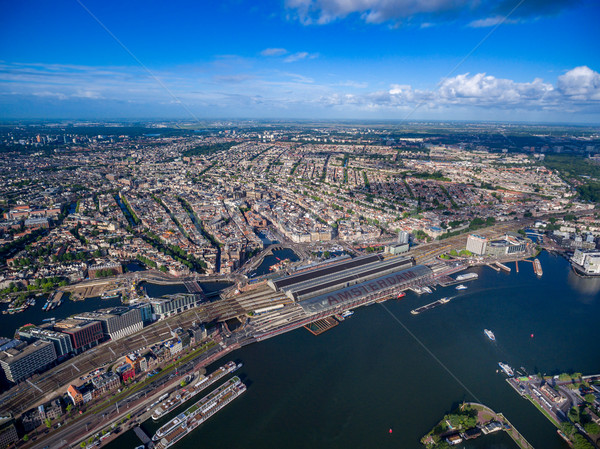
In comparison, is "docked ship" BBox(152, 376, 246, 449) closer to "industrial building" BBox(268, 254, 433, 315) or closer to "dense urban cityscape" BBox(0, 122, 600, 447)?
"dense urban cityscape" BBox(0, 122, 600, 447)

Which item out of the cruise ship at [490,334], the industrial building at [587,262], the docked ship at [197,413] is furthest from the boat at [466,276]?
the docked ship at [197,413]

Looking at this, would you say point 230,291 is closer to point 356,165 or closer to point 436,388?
point 436,388

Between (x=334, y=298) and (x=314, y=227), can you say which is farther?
(x=314, y=227)

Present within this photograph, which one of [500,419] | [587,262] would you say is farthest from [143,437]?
[587,262]

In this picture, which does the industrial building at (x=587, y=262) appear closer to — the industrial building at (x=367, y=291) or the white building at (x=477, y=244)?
the white building at (x=477, y=244)

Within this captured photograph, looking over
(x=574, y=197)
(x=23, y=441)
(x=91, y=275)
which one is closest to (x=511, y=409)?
(x=23, y=441)

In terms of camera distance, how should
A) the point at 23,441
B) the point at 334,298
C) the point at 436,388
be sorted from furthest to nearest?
the point at 334,298
the point at 436,388
the point at 23,441
